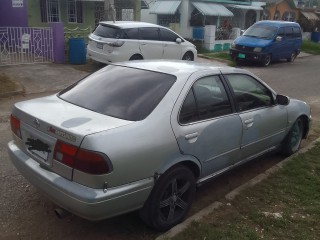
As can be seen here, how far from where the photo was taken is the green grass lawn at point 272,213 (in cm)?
346

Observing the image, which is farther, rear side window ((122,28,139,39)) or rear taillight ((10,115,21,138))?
rear side window ((122,28,139,39))

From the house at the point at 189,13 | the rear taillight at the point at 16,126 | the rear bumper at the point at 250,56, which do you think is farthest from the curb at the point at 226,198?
the house at the point at 189,13

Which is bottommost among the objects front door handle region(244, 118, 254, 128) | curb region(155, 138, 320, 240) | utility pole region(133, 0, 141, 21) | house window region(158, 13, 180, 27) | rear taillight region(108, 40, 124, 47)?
curb region(155, 138, 320, 240)

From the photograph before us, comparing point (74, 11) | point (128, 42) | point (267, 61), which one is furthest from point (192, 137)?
point (74, 11)

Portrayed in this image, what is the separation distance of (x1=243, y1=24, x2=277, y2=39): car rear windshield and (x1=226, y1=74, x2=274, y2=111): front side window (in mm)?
12709

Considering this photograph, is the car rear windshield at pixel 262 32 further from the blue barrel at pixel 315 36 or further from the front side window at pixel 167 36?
the blue barrel at pixel 315 36

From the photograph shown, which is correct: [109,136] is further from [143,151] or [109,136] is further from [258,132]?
[258,132]

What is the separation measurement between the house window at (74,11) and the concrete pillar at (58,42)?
5.74 m

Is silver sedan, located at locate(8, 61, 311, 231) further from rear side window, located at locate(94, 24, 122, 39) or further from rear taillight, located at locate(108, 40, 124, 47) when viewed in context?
rear side window, located at locate(94, 24, 122, 39)

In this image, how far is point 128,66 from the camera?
4.07 metres

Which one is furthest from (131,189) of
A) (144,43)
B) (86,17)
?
(86,17)

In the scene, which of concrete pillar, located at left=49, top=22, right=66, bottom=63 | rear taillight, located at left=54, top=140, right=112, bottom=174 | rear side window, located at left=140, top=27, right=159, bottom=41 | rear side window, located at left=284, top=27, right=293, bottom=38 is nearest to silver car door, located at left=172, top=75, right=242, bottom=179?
rear taillight, located at left=54, top=140, right=112, bottom=174

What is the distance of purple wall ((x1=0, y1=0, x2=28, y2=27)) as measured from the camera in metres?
16.5

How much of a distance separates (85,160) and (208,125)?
136 centimetres
